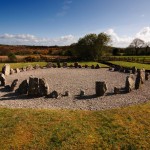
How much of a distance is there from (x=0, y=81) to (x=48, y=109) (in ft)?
40.9

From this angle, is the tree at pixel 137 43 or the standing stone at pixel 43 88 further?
the tree at pixel 137 43

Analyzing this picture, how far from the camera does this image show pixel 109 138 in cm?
1066

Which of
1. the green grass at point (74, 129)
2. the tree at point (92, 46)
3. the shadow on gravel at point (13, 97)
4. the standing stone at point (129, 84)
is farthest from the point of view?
the tree at point (92, 46)

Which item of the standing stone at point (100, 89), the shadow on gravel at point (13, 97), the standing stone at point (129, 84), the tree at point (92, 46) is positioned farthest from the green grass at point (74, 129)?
the tree at point (92, 46)

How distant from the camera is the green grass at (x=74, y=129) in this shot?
10227mm

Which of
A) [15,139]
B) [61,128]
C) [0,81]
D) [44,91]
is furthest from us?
[0,81]

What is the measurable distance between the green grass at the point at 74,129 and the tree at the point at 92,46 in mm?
48090

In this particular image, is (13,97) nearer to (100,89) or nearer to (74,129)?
(100,89)

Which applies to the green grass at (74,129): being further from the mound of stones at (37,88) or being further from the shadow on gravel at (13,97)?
the mound of stones at (37,88)

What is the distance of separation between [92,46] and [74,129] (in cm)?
5133

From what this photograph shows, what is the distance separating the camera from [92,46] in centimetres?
6134

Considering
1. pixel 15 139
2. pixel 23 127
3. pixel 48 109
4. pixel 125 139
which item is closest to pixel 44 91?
pixel 48 109

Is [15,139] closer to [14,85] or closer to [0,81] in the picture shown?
[14,85]

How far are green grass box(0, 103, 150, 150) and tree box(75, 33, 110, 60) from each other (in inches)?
1893
